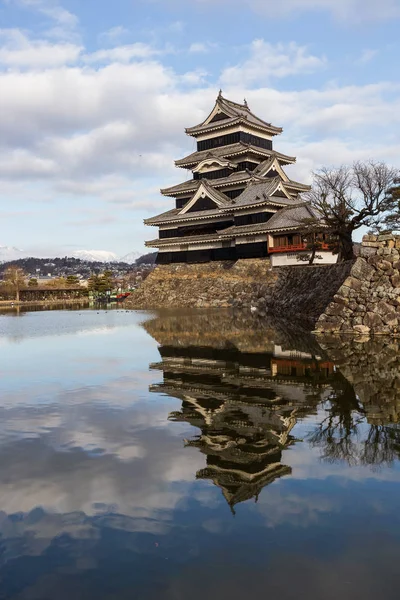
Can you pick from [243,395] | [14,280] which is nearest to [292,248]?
[243,395]

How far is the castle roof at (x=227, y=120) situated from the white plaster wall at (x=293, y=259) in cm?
1720

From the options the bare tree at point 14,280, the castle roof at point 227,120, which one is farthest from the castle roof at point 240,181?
the bare tree at point 14,280

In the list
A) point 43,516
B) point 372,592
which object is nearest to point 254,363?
point 43,516

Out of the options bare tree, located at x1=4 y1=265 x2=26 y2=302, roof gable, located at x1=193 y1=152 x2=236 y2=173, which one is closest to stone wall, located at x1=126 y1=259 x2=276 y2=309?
roof gable, located at x1=193 y1=152 x2=236 y2=173

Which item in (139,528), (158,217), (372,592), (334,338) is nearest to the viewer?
(372,592)

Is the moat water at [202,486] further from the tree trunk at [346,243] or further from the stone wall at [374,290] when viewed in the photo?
the tree trunk at [346,243]

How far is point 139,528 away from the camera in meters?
5.22

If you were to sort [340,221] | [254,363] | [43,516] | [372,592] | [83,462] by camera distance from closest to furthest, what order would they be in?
[372,592] → [43,516] → [83,462] → [254,363] → [340,221]

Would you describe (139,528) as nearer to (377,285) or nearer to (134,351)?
(134,351)

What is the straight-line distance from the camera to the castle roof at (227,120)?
2218 inches

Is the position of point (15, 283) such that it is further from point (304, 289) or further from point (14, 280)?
point (304, 289)

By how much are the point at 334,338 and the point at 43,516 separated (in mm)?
17273

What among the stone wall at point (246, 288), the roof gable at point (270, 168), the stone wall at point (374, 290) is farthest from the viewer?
the roof gable at point (270, 168)

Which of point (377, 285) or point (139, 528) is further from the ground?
point (377, 285)
